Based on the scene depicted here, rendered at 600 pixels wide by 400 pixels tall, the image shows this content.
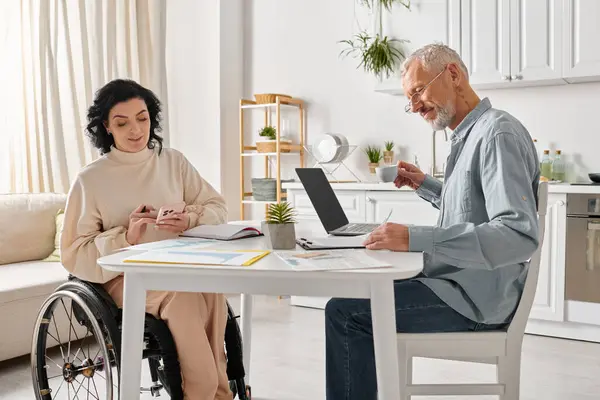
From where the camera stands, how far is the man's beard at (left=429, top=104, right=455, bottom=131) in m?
1.87

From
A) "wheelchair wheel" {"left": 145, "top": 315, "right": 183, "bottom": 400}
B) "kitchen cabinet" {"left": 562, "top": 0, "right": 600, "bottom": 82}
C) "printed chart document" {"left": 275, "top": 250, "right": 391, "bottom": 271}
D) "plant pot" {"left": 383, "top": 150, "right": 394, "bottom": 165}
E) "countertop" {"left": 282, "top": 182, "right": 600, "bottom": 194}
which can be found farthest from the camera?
"plant pot" {"left": 383, "top": 150, "right": 394, "bottom": 165}

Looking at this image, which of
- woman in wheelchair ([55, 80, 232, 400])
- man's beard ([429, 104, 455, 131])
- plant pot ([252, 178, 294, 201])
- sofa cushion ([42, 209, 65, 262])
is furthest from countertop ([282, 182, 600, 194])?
man's beard ([429, 104, 455, 131])

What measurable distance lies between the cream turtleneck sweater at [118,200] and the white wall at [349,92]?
2.35 m

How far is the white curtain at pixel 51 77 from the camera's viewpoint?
402cm

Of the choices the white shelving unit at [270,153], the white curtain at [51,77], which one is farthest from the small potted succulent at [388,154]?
the white curtain at [51,77]

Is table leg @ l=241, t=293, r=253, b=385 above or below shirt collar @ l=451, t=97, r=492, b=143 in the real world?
below

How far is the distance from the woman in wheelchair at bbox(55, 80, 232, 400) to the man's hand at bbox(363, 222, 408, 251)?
27.0 inches

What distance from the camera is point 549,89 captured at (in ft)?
13.1

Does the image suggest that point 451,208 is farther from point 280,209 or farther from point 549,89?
point 549,89

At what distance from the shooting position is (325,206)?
2088 millimetres

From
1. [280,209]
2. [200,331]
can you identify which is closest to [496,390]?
[280,209]

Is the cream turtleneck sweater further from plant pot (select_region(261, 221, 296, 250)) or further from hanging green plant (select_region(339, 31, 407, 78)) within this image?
hanging green plant (select_region(339, 31, 407, 78))

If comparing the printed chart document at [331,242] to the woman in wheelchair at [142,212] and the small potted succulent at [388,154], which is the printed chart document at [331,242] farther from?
the small potted succulent at [388,154]

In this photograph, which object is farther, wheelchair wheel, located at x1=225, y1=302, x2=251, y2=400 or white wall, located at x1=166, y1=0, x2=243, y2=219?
white wall, located at x1=166, y1=0, x2=243, y2=219
